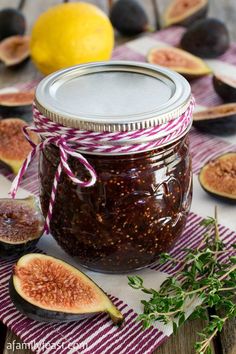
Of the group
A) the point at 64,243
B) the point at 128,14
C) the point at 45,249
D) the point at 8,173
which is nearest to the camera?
the point at 64,243

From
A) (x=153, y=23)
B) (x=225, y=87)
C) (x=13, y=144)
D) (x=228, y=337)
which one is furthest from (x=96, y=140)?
(x=153, y=23)

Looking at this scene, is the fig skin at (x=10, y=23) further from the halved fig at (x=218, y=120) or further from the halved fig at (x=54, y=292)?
the halved fig at (x=54, y=292)

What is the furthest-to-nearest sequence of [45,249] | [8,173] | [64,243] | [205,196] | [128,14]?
[128,14] → [8,173] → [205,196] → [45,249] → [64,243]

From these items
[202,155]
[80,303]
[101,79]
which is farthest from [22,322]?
Result: [202,155]

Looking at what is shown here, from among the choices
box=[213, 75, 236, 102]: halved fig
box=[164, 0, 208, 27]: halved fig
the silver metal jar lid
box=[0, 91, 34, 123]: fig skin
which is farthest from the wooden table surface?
box=[213, 75, 236, 102]: halved fig

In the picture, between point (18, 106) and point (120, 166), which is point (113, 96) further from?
point (18, 106)

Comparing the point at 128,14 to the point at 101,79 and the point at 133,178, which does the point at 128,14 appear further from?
the point at 133,178
